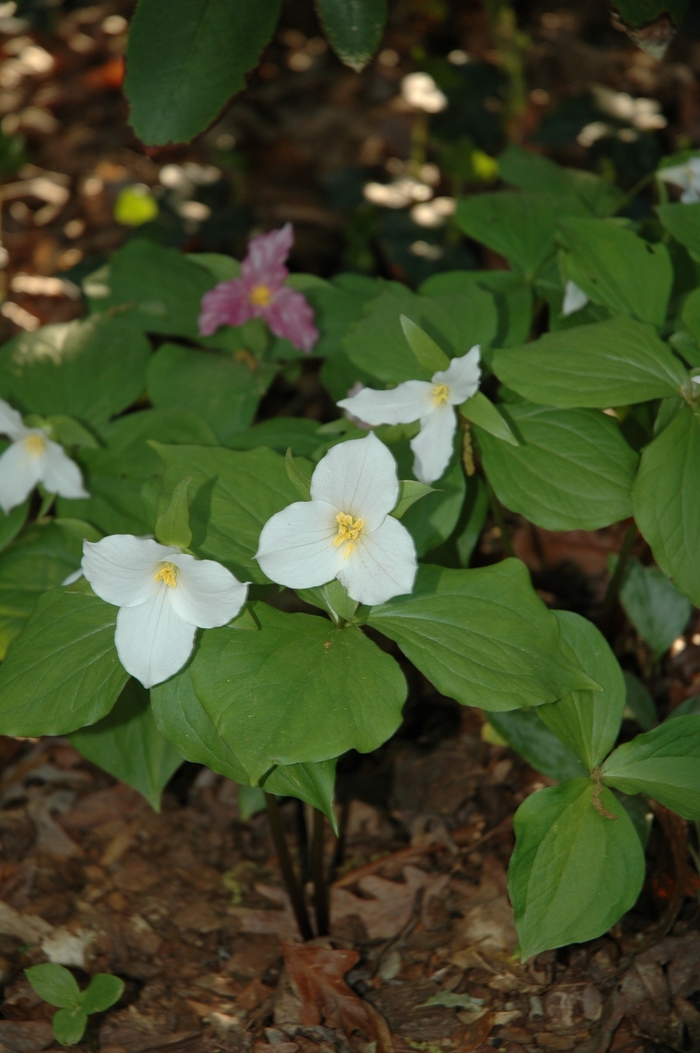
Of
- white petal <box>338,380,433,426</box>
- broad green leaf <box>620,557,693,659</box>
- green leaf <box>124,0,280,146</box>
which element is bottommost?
broad green leaf <box>620,557,693,659</box>

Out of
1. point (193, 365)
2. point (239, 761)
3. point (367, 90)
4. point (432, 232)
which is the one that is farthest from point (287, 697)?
point (367, 90)

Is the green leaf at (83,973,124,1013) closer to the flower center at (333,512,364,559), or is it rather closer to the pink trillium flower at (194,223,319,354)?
the flower center at (333,512,364,559)

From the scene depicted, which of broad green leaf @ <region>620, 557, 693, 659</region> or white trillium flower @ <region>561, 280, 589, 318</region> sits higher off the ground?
white trillium flower @ <region>561, 280, 589, 318</region>

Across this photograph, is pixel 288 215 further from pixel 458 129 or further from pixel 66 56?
pixel 66 56

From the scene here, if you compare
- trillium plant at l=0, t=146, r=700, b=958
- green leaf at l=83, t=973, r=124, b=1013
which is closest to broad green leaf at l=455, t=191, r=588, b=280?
trillium plant at l=0, t=146, r=700, b=958

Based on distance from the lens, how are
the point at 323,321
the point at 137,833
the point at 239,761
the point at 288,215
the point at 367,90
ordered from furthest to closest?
1. the point at 367,90
2. the point at 288,215
3. the point at 323,321
4. the point at 137,833
5. the point at 239,761

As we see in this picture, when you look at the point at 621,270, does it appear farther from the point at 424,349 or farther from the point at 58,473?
the point at 58,473
